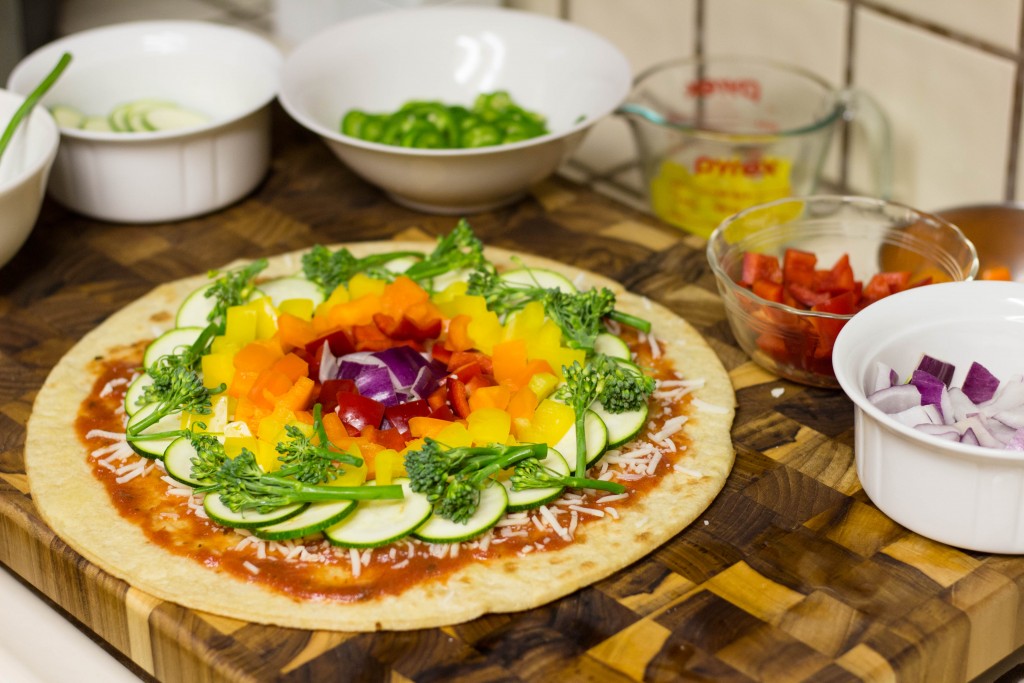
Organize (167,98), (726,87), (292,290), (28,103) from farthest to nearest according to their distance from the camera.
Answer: (726,87)
(167,98)
(28,103)
(292,290)

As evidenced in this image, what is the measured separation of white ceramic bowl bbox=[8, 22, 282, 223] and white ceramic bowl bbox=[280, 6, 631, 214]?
122mm

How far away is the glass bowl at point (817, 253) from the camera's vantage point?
198 centimetres

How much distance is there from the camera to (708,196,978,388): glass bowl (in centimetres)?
198

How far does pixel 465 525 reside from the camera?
5.52 feet

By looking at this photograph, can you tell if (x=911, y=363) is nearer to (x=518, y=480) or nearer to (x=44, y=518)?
(x=518, y=480)

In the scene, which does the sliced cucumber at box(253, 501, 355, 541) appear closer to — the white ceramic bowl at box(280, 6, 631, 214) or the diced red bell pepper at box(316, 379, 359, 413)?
the diced red bell pepper at box(316, 379, 359, 413)

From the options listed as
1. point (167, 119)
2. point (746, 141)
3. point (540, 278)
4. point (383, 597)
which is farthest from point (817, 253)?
point (167, 119)

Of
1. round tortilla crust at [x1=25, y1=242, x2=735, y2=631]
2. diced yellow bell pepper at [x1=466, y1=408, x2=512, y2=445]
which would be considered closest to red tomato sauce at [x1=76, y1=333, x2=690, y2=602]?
round tortilla crust at [x1=25, y1=242, x2=735, y2=631]

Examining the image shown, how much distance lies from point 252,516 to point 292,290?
1.98ft

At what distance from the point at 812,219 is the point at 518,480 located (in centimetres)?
82

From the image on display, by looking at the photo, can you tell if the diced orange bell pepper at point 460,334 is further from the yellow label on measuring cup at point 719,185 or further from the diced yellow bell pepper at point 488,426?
the yellow label on measuring cup at point 719,185

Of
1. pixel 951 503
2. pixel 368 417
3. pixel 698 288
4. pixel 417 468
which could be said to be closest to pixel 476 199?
pixel 698 288

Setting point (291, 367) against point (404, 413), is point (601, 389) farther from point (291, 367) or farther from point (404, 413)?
point (291, 367)

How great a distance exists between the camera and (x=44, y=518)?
70.2 inches
